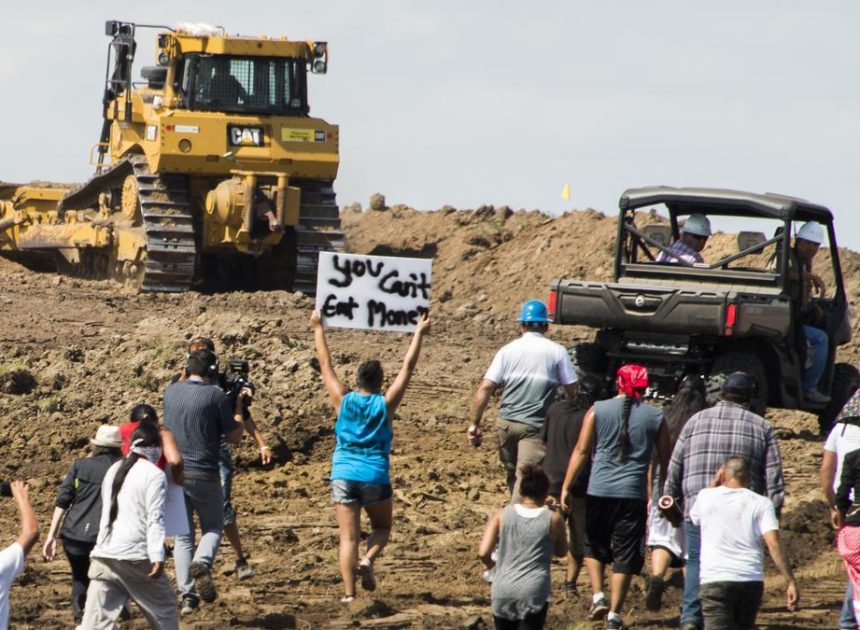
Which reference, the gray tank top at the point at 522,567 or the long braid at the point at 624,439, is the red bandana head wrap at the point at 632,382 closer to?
the long braid at the point at 624,439

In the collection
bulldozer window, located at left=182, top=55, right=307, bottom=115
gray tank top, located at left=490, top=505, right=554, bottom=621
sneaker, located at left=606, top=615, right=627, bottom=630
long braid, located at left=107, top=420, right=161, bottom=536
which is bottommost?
sneaker, located at left=606, top=615, right=627, bottom=630

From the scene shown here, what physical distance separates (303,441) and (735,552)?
798 centimetres

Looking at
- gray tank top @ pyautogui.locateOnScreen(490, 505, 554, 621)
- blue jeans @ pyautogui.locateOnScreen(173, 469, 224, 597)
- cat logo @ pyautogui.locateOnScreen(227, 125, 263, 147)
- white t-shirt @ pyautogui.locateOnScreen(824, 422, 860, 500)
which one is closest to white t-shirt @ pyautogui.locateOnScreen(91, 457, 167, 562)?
blue jeans @ pyautogui.locateOnScreen(173, 469, 224, 597)

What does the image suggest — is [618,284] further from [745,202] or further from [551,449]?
[551,449]

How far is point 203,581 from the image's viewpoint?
392 inches

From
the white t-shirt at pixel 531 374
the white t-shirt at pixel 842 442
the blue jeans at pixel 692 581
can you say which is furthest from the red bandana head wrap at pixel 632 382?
the white t-shirt at pixel 531 374

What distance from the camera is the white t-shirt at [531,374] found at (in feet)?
35.4

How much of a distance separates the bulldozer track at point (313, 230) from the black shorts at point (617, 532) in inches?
647

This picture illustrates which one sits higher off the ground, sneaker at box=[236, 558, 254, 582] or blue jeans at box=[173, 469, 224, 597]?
blue jeans at box=[173, 469, 224, 597]

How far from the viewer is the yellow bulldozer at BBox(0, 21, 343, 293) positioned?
976 inches

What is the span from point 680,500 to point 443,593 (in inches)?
78.7

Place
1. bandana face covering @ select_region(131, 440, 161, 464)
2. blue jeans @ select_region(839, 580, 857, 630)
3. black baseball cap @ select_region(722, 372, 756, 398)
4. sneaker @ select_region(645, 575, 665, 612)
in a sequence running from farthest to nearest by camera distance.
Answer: sneaker @ select_region(645, 575, 665, 612), black baseball cap @ select_region(722, 372, 756, 398), blue jeans @ select_region(839, 580, 857, 630), bandana face covering @ select_region(131, 440, 161, 464)

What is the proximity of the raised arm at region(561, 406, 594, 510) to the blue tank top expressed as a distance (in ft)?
3.32

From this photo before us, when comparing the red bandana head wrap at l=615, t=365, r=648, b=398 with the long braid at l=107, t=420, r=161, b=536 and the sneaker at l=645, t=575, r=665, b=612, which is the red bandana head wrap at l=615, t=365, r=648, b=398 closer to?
the sneaker at l=645, t=575, r=665, b=612
